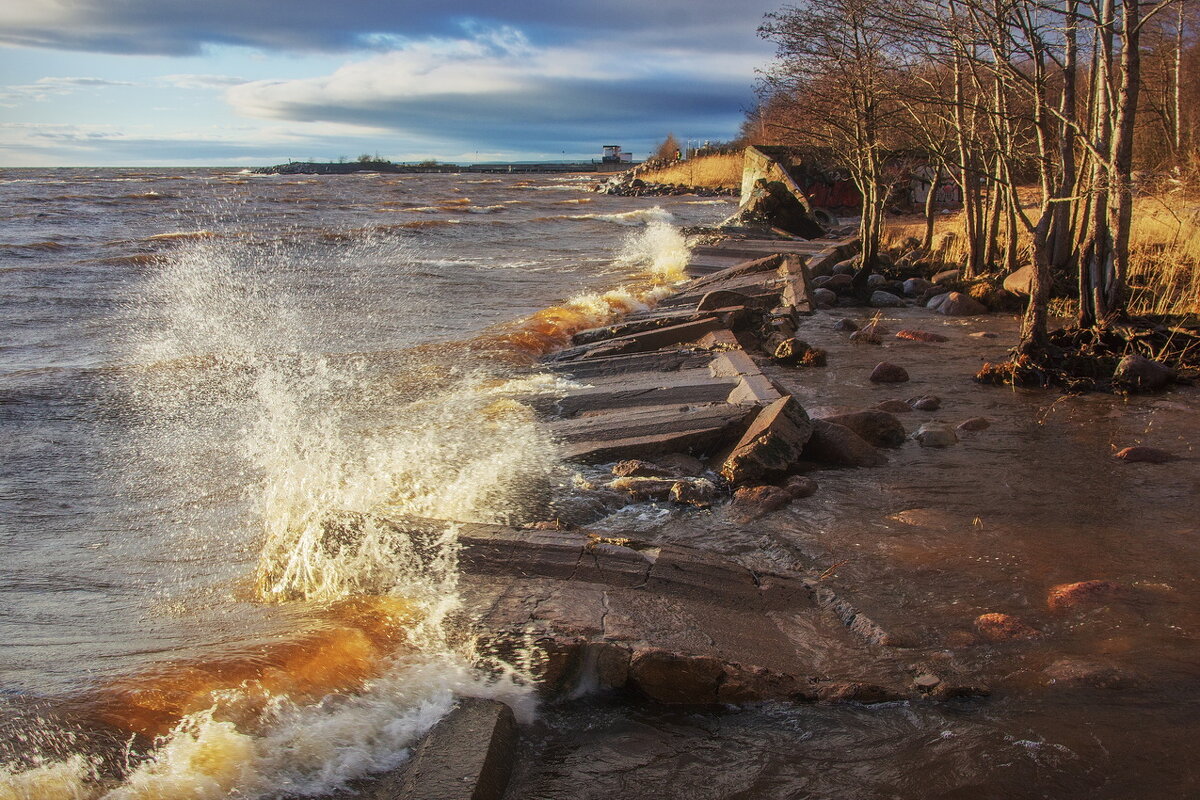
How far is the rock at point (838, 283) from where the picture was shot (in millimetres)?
15633

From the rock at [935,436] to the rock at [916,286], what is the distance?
891 cm

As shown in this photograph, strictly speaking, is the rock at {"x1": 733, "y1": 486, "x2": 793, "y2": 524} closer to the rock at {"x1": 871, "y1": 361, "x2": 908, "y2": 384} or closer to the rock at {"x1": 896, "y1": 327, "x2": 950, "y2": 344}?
the rock at {"x1": 871, "y1": 361, "x2": 908, "y2": 384}

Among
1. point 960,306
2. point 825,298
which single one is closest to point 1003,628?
point 960,306

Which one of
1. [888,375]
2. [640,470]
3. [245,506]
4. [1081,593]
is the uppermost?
[888,375]

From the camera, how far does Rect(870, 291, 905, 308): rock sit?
1445cm

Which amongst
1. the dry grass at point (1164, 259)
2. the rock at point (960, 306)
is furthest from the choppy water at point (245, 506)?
the dry grass at point (1164, 259)

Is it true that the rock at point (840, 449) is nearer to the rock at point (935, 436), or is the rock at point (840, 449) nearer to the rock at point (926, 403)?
the rock at point (935, 436)

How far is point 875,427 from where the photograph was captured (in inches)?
273

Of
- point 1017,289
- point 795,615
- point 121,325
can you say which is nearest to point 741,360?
point 795,615

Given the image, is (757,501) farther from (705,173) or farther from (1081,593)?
(705,173)

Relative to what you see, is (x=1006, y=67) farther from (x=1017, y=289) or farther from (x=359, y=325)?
(x=359, y=325)

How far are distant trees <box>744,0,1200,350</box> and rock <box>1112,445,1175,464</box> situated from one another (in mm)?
2693

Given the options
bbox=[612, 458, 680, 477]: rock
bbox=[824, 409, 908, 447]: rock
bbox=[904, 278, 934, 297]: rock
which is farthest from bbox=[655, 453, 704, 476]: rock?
bbox=[904, 278, 934, 297]: rock

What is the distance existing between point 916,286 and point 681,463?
10634 millimetres
